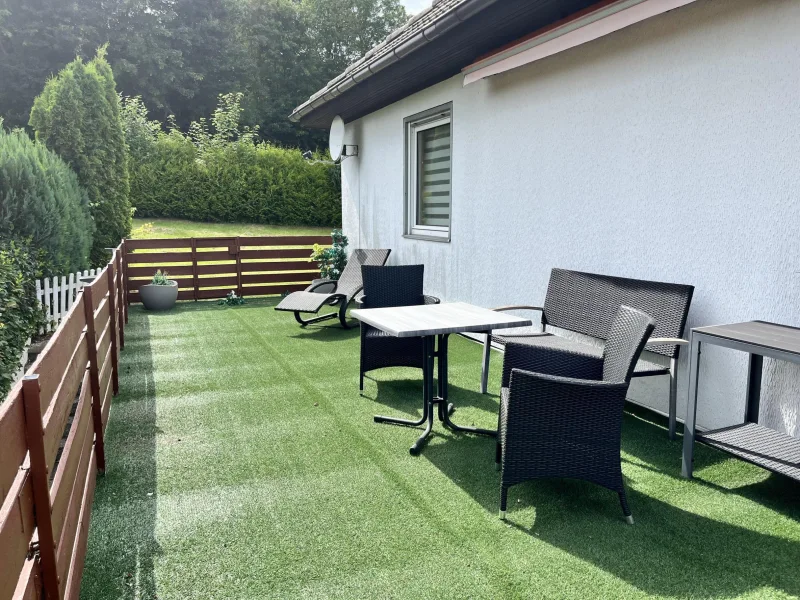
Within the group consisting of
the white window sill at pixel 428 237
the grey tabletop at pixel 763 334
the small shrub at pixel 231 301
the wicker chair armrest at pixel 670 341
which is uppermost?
the white window sill at pixel 428 237

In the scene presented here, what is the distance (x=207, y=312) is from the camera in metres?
8.65

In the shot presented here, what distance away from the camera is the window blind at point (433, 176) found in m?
7.20

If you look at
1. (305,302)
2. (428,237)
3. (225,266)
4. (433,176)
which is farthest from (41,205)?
(433,176)

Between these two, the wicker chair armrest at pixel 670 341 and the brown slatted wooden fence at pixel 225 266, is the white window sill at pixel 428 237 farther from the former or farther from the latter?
the wicker chair armrest at pixel 670 341

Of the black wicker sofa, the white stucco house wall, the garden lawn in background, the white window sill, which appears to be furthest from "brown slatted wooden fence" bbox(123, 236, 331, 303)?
the black wicker sofa

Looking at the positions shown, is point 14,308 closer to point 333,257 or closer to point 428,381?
point 428,381

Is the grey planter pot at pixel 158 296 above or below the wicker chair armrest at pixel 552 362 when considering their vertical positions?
below

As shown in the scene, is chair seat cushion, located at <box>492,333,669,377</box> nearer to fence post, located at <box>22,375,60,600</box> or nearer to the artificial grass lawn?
the artificial grass lawn

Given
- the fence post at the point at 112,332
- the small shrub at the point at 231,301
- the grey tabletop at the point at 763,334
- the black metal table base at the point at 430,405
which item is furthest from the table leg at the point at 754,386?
the small shrub at the point at 231,301

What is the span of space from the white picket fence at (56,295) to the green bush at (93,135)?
6.60ft

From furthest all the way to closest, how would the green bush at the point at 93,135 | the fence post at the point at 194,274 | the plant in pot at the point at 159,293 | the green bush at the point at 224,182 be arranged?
the green bush at the point at 224,182 → the fence post at the point at 194,274 → the plant in pot at the point at 159,293 → the green bush at the point at 93,135

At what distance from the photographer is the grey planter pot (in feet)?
28.4

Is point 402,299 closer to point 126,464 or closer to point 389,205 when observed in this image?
point 126,464

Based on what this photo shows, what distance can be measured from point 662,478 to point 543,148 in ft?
10.5
